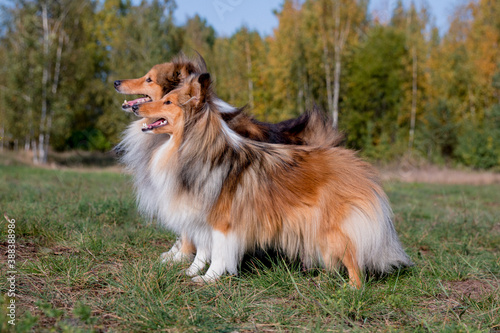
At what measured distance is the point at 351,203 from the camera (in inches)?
144

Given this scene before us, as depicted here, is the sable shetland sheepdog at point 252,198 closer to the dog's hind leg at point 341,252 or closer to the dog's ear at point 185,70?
the dog's hind leg at point 341,252

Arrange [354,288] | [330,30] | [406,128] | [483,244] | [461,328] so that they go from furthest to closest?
1. [406,128]
2. [330,30]
3. [483,244]
4. [354,288]
5. [461,328]

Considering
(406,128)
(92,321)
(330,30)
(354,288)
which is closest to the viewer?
(92,321)

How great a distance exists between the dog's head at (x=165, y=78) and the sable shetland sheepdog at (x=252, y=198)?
0.62m

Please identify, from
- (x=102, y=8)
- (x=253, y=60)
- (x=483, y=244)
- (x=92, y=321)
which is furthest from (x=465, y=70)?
(x=102, y=8)

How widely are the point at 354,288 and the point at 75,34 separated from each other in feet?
99.3

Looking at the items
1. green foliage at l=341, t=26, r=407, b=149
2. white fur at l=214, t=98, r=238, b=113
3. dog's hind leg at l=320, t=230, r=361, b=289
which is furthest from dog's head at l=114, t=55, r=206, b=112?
green foliage at l=341, t=26, r=407, b=149

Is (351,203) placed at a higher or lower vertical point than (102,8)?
lower

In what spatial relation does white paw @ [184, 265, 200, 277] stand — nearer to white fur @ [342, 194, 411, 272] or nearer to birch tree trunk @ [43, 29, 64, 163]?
white fur @ [342, 194, 411, 272]

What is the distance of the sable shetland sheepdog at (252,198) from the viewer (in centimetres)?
366

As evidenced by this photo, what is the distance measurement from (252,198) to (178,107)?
103 centimetres

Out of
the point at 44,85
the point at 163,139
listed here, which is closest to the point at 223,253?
the point at 163,139

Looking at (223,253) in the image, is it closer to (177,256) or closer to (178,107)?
(177,256)

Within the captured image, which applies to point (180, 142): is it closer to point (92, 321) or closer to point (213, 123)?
point (213, 123)
